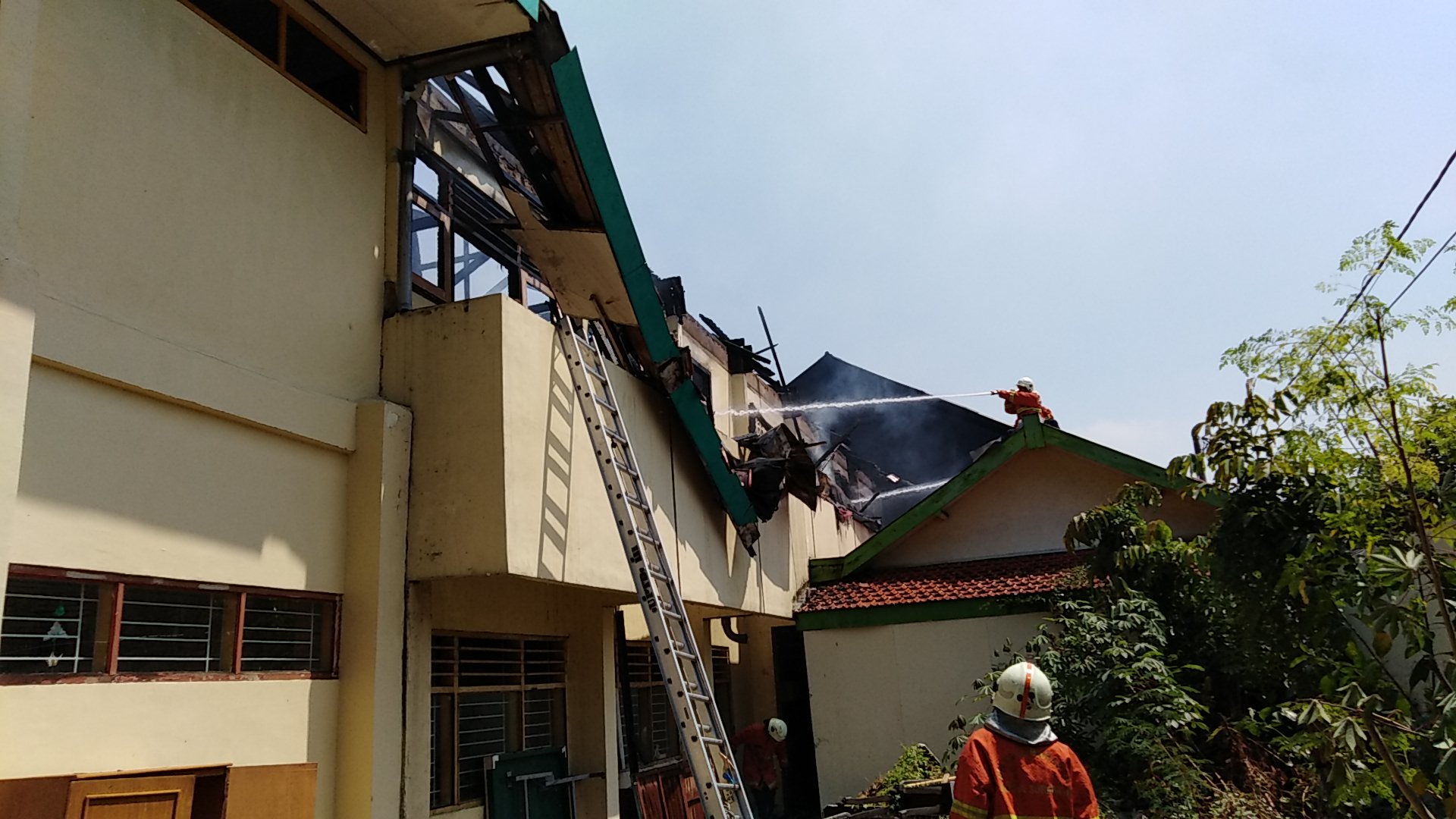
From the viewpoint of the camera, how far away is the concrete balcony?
6227 millimetres

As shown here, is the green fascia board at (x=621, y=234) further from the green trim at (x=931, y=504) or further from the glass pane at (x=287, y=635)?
the green trim at (x=931, y=504)

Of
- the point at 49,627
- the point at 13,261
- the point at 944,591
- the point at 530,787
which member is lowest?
the point at 530,787

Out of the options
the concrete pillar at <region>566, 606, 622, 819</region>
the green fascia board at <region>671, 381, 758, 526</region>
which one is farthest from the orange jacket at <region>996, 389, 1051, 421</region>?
the concrete pillar at <region>566, 606, 622, 819</region>

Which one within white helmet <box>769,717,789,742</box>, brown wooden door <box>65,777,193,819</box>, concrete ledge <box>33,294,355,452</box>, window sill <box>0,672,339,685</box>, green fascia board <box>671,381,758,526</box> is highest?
green fascia board <box>671,381,758,526</box>

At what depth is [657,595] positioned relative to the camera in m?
6.80

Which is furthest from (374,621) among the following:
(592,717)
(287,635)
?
(592,717)

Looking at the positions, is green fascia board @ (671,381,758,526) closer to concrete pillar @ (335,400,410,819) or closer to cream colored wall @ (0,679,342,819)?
concrete pillar @ (335,400,410,819)

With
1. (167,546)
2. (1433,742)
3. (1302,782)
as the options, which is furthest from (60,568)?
(1302,782)

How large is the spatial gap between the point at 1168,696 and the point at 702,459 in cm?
481

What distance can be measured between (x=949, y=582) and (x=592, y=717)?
5.50m

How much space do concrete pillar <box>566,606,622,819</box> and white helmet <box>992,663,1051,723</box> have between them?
413cm

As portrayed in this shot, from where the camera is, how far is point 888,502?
23078 mm

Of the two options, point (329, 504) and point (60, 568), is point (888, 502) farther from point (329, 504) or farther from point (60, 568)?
point (60, 568)

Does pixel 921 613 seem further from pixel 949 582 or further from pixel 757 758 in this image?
pixel 757 758
